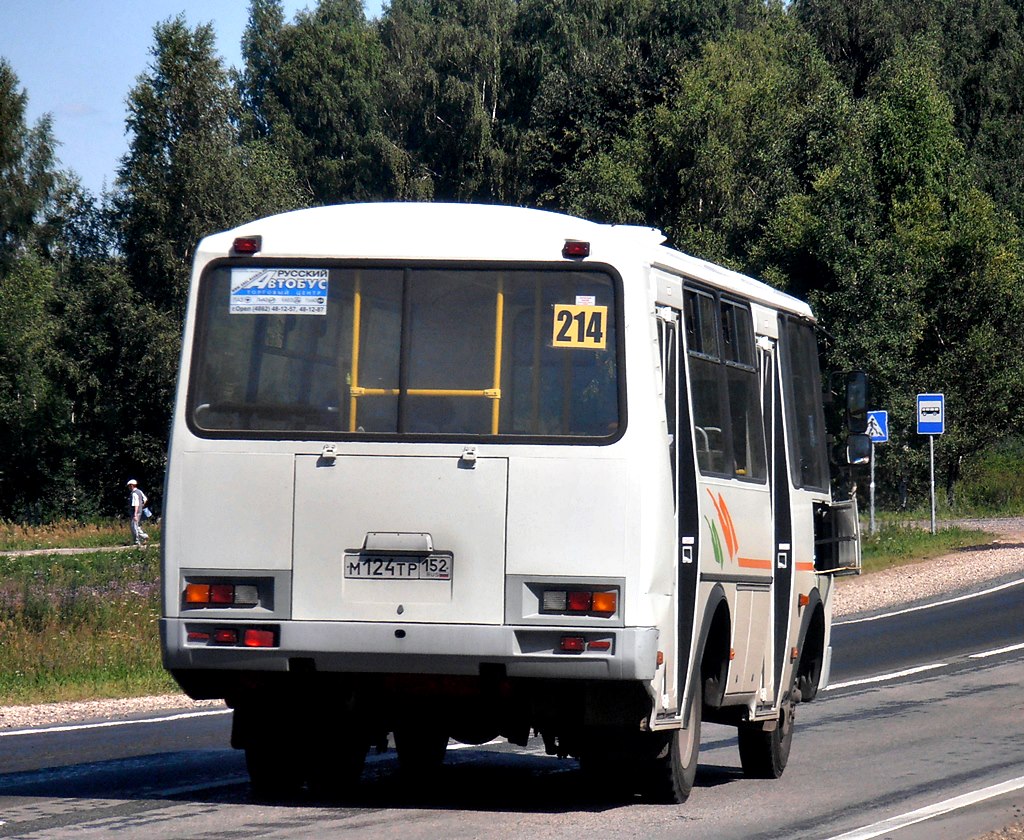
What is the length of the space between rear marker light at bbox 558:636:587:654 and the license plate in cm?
63

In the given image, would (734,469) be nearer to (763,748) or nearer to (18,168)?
(763,748)

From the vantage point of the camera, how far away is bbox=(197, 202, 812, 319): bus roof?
853 centimetres

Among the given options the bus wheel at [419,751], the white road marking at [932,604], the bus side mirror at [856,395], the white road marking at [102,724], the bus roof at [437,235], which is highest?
the bus roof at [437,235]

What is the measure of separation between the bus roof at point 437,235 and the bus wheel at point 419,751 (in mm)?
3125

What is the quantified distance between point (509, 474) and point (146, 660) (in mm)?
12004

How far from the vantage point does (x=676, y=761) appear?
9.02 m

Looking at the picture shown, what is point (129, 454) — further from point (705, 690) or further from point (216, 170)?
point (705, 690)

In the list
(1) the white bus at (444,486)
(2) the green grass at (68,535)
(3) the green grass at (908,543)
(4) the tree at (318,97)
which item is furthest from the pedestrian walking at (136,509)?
(1) the white bus at (444,486)

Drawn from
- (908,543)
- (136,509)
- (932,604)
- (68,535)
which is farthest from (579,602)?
(68,535)

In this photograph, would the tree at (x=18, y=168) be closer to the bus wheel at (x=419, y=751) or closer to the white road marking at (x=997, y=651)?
the white road marking at (x=997, y=651)

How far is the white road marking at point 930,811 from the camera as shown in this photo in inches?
322

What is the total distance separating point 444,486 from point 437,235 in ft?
4.26

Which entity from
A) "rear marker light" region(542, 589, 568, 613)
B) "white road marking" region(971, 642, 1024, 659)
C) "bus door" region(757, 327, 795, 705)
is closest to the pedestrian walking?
"white road marking" region(971, 642, 1024, 659)

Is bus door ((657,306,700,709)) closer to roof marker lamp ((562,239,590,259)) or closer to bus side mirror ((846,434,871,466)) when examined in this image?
roof marker lamp ((562,239,590,259))
